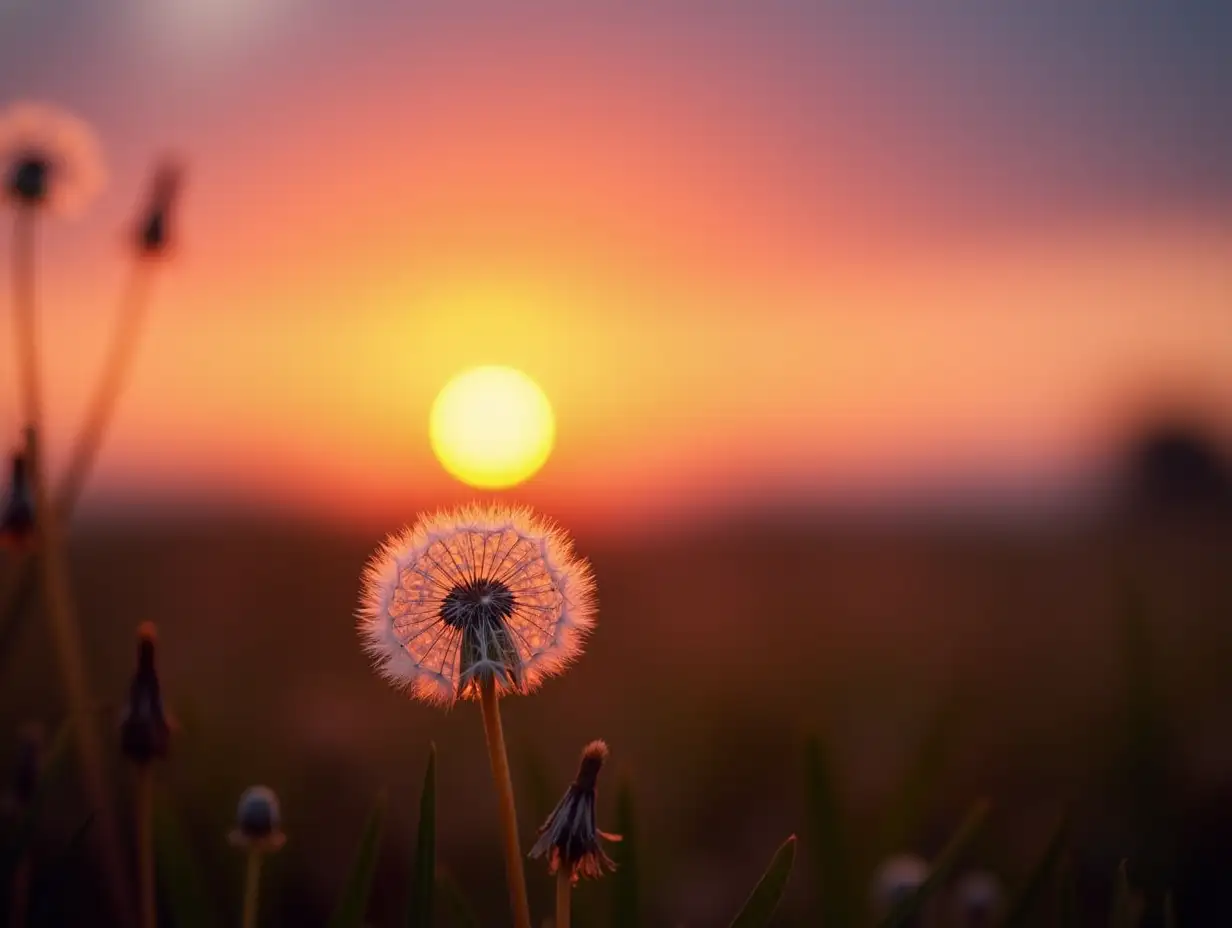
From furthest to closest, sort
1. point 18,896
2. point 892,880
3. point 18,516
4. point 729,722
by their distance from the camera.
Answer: point 729,722 < point 892,880 < point 18,516 < point 18,896

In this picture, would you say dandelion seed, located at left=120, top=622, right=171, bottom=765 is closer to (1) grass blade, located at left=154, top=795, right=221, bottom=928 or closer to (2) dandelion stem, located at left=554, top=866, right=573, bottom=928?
(1) grass blade, located at left=154, top=795, right=221, bottom=928

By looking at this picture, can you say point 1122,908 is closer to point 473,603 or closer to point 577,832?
point 577,832

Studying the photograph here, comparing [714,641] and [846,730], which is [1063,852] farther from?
[714,641]

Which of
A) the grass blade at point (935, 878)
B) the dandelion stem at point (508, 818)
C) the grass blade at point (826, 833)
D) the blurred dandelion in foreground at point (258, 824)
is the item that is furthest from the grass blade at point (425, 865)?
the grass blade at point (826, 833)

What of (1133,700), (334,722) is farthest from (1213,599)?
(334,722)

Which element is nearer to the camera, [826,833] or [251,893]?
[251,893]

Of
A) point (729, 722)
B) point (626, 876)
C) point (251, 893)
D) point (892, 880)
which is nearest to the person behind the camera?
point (251, 893)

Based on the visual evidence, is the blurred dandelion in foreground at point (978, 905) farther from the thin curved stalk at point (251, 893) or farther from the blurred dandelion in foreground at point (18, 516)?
the blurred dandelion in foreground at point (18, 516)

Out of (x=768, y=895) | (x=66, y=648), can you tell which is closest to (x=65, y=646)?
(x=66, y=648)
